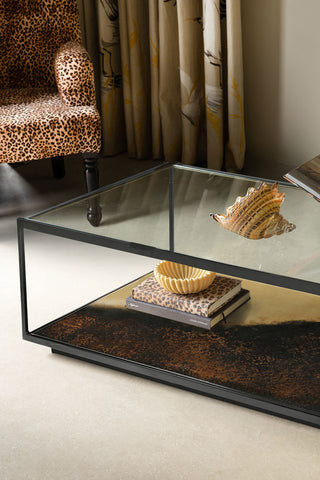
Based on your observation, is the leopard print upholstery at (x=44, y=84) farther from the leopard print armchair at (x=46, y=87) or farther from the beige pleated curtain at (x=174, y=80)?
the beige pleated curtain at (x=174, y=80)

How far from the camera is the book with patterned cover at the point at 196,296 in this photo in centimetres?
163

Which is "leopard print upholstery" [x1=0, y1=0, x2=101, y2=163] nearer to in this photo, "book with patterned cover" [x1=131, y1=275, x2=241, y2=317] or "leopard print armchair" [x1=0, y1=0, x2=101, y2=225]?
"leopard print armchair" [x1=0, y1=0, x2=101, y2=225]

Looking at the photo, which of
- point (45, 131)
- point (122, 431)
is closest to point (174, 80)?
point (45, 131)

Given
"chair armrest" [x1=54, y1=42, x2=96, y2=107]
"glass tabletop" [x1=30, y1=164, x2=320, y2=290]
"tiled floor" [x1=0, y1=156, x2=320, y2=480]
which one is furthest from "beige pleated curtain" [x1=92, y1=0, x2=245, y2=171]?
"tiled floor" [x1=0, y1=156, x2=320, y2=480]

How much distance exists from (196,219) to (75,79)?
3.67ft

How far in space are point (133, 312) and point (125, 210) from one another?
0.27m

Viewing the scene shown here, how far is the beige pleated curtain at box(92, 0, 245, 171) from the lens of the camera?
297cm

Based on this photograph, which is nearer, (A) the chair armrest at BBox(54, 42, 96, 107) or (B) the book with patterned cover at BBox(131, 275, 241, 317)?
(B) the book with patterned cover at BBox(131, 275, 241, 317)

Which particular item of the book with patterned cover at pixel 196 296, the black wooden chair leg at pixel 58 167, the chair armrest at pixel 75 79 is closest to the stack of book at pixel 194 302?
the book with patterned cover at pixel 196 296

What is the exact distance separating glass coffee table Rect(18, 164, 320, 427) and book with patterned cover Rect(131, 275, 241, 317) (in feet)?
0.16

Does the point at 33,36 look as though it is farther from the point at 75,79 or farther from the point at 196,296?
the point at 196,296

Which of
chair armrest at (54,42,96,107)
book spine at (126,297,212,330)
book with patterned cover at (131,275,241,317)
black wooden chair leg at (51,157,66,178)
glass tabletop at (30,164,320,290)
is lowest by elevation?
book spine at (126,297,212,330)

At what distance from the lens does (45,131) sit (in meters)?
2.43

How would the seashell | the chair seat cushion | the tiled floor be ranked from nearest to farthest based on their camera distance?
the tiled floor
the seashell
the chair seat cushion
